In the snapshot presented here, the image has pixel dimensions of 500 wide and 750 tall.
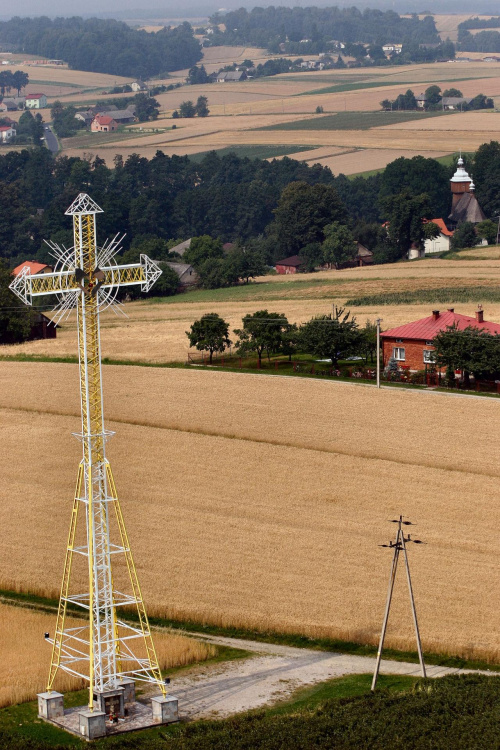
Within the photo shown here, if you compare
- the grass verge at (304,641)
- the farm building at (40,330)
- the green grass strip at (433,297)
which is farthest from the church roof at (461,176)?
the grass verge at (304,641)

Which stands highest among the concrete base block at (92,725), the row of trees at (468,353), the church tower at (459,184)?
the church tower at (459,184)

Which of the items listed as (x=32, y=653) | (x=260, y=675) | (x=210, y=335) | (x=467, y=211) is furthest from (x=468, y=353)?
(x=467, y=211)

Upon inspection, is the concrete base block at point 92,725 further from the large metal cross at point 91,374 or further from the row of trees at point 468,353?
the row of trees at point 468,353

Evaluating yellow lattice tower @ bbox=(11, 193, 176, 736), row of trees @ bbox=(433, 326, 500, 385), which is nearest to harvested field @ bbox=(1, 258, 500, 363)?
row of trees @ bbox=(433, 326, 500, 385)

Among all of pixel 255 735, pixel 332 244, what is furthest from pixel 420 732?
pixel 332 244

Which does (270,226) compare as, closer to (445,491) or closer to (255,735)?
(445,491)
